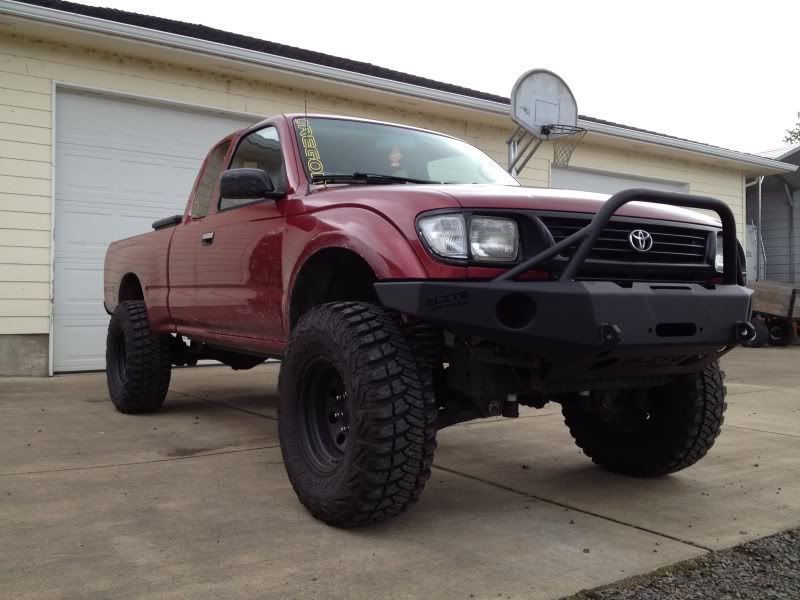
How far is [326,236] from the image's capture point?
3354 mm

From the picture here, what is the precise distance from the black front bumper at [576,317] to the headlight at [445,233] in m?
0.14

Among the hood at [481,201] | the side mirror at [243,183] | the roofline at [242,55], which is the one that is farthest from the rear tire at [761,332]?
the side mirror at [243,183]

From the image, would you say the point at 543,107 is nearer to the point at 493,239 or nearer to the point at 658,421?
the point at 658,421

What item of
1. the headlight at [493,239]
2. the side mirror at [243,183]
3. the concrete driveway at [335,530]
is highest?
the side mirror at [243,183]

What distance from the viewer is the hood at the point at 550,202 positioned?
2.89m

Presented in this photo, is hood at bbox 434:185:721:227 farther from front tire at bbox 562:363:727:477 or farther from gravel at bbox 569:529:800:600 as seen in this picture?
gravel at bbox 569:529:800:600

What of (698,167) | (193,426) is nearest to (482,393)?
(193,426)

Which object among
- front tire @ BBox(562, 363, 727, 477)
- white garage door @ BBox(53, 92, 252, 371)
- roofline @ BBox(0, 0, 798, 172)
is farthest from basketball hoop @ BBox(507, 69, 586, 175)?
front tire @ BBox(562, 363, 727, 477)

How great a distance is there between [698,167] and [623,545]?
14193 mm

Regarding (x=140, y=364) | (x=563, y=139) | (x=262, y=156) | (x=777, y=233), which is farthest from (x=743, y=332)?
(x=777, y=233)

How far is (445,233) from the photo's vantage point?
2.88m

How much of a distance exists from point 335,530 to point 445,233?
1280 mm

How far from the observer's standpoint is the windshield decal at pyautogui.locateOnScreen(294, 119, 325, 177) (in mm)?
3951

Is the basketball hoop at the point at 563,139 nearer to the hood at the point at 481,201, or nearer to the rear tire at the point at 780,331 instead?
the rear tire at the point at 780,331
